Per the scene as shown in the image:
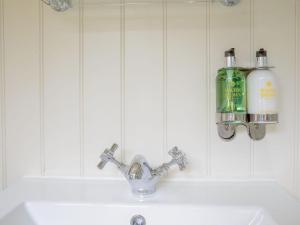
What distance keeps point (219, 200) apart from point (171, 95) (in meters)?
0.34

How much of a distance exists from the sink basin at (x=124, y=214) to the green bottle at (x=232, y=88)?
27 cm

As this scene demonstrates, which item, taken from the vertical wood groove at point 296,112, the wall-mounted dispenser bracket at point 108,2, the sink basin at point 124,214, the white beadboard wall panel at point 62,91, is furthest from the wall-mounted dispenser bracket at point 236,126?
the white beadboard wall panel at point 62,91

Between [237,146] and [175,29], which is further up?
[175,29]

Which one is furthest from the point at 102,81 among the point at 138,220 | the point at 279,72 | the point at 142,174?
the point at 279,72

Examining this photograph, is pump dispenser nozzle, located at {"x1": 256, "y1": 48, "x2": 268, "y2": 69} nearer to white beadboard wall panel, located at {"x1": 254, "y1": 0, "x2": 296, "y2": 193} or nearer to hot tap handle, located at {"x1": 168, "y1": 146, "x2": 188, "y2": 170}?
white beadboard wall panel, located at {"x1": 254, "y1": 0, "x2": 296, "y2": 193}

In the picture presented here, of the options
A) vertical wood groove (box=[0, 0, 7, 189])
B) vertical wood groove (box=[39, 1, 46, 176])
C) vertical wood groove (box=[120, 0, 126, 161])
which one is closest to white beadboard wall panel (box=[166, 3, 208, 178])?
vertical wood groove (box=[120, 0, 126, 161])

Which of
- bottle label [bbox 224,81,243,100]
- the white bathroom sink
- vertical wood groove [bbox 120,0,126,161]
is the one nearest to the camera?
the white bathroom sink

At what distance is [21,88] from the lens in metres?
0.85

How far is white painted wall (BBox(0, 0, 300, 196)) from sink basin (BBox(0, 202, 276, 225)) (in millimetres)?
195

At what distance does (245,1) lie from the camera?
2.64ft

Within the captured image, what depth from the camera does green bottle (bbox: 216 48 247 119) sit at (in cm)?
72

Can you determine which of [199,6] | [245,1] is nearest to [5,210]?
[199,6]

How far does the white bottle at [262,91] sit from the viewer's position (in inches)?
28.0

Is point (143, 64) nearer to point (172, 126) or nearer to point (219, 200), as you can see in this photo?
point (172, 126)
